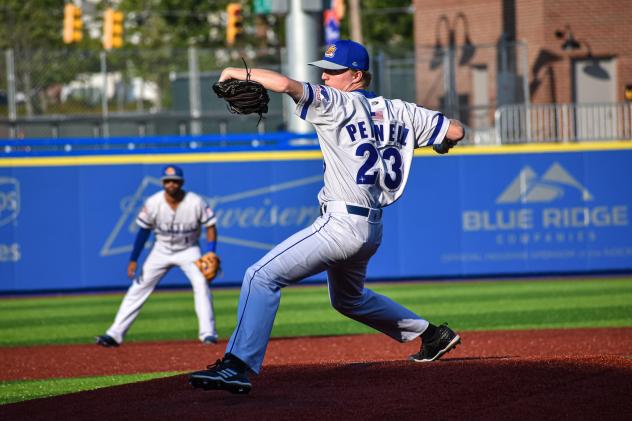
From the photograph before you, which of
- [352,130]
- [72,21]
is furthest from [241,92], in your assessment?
[72,21]

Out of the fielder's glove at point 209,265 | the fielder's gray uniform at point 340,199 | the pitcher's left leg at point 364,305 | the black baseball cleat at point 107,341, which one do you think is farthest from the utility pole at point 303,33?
the fielder's gray uniform at point 340,199

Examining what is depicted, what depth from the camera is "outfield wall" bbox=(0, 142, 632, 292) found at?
1656 centimetres

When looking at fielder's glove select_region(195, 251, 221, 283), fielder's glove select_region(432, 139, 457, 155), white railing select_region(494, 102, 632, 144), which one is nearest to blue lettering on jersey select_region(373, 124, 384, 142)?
fielder's glove select_region(432, 139, 457, 155)

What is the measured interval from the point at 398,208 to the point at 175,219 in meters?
6.56

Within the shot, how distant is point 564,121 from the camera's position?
20.6 meters

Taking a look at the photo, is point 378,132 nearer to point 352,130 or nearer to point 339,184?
point 352,130

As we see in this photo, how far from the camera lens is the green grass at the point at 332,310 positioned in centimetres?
1177

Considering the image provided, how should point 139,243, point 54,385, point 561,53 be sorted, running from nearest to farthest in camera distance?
point 54,385, point 139,243, point 561,53

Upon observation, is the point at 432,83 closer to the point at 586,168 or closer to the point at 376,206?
the point at 586,168

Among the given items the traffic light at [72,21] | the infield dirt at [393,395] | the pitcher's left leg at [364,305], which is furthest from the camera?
the traffic light at [72,21]

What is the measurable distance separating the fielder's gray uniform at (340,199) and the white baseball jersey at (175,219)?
15.4ft

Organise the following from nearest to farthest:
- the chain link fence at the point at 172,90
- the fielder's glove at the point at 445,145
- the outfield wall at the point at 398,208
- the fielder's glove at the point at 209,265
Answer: the fielder's glove at the point at 445,145, the fielder's glove at the point at 209,265, the outfield wall at the point at 398,208, the chain link fence at the point at 172,90

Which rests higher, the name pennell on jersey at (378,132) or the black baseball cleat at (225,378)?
the name pennell on jersey at (378,132)

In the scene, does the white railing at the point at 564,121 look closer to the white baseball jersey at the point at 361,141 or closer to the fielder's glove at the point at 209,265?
the fielder's glove at the point at 209,265
